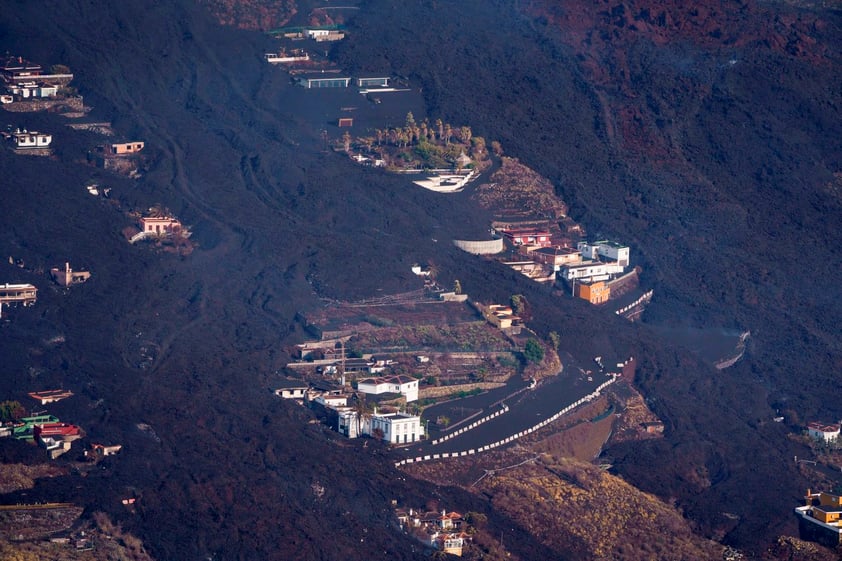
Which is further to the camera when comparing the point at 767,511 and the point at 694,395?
the point at 694,395

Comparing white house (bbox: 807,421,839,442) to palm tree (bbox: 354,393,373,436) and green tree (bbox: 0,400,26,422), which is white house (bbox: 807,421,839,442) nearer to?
palm tree (bbox: 354,393,373,436)

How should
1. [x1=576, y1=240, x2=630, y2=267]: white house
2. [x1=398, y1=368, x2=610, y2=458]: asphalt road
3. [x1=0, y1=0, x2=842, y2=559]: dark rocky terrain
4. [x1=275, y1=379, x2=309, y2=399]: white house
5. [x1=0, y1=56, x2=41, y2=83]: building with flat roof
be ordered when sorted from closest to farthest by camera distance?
[x1=0, y1=0, x2=842, y2=559]: dark rocky terrain
[x1=398, y1=368, x2=610, y2=458]: asphalt road
[x1=275, y1=379, x2=309, y2=399]: white house
[x1=576, y1=240, x2=630, y2=267]: white house
[x1=0, y1=56, x2=41, y2=83]: building with flat roof

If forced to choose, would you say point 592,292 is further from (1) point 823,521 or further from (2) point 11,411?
(2) point 11,411

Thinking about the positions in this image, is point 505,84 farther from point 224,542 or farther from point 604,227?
point 224,542

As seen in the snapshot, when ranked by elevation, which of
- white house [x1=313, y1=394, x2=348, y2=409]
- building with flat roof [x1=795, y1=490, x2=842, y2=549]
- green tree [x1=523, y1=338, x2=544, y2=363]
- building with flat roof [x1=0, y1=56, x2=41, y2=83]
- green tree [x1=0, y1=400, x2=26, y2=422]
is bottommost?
building with flat roof [x1=795, y1=490, x2=842, y2=549]

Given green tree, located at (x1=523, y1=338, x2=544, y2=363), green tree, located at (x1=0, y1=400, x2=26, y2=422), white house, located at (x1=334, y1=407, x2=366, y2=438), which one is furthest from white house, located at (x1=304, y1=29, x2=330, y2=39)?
green tree, located at (x1=0, y1=400, x2=26, y2=422)

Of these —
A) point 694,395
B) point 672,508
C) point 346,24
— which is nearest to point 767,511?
point 672,508
